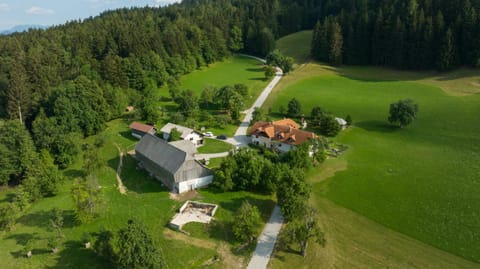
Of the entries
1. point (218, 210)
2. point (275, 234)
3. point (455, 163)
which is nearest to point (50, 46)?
point (218, 210)

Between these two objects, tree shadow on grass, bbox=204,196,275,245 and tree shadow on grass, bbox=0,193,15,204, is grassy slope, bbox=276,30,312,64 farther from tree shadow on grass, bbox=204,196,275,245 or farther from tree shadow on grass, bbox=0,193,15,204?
tree shadow on grass, bbox=0,193,15,204

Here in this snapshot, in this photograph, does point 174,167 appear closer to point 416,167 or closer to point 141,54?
point 416,167

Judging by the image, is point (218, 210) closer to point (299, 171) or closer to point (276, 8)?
point (299, 171)

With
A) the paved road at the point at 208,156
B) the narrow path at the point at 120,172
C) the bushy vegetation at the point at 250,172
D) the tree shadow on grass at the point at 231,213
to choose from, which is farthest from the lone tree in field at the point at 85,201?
the paved road at the point at 208,156

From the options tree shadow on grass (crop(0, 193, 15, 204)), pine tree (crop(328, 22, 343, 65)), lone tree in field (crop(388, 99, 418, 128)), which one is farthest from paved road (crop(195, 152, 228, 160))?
pine tree (crop(328, 22, 343, 65))

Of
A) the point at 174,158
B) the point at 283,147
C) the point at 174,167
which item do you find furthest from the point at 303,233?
the point at 283,147

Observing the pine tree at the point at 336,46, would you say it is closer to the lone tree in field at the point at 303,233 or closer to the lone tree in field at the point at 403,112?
the lone tree in field at the point at 403,112
